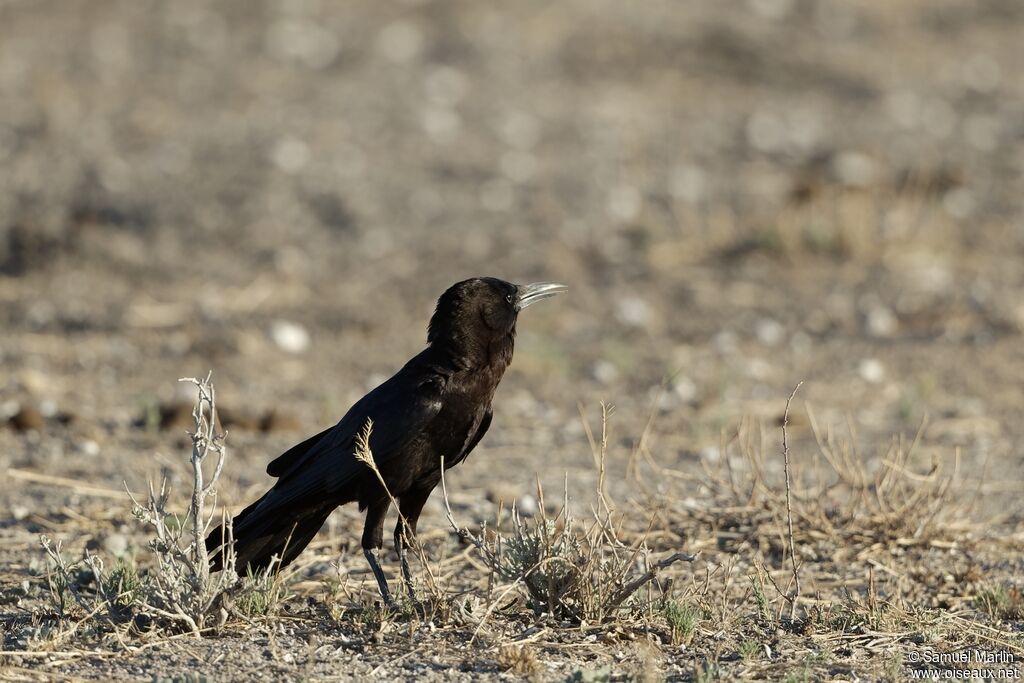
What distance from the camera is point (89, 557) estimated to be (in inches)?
172

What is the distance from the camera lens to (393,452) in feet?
15.3

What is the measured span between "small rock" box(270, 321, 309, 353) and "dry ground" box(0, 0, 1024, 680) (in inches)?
0.8

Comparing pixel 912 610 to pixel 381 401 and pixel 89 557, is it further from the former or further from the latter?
pixel 89 557

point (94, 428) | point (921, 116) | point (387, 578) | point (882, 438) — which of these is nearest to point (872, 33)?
point (921, 116)

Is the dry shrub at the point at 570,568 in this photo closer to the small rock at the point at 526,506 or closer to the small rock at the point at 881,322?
the small rock at the point at 526,506

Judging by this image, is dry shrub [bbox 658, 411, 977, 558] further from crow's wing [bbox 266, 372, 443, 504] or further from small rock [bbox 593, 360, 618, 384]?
small rock [bbox 593, 360, 618, 384]

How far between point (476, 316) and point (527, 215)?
625 cm

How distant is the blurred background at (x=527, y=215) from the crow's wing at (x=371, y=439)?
1.80m

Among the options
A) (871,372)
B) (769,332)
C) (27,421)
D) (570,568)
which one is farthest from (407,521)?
(769,332)

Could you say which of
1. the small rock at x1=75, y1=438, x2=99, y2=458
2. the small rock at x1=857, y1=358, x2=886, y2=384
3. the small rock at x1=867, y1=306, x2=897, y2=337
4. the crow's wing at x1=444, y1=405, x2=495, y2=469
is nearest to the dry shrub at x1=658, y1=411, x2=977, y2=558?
the crow's wing at x1=444, y1=405, x2=495, y2=469

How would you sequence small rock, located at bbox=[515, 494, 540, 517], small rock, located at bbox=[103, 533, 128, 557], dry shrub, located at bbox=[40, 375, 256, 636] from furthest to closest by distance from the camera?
1. small rock, located at bbox=[515, 494, 540, 517]
2. small rock, located at bbox=[103, 533, 128, 557]
3. dry shrub, located at bbox=[40, 375, 256, 636]

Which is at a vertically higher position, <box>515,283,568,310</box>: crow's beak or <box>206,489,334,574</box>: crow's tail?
<box>515,283,568,310</box>: crow's beak

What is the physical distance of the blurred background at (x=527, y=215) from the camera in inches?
313

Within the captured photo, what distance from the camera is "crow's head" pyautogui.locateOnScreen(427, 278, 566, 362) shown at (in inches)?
193
